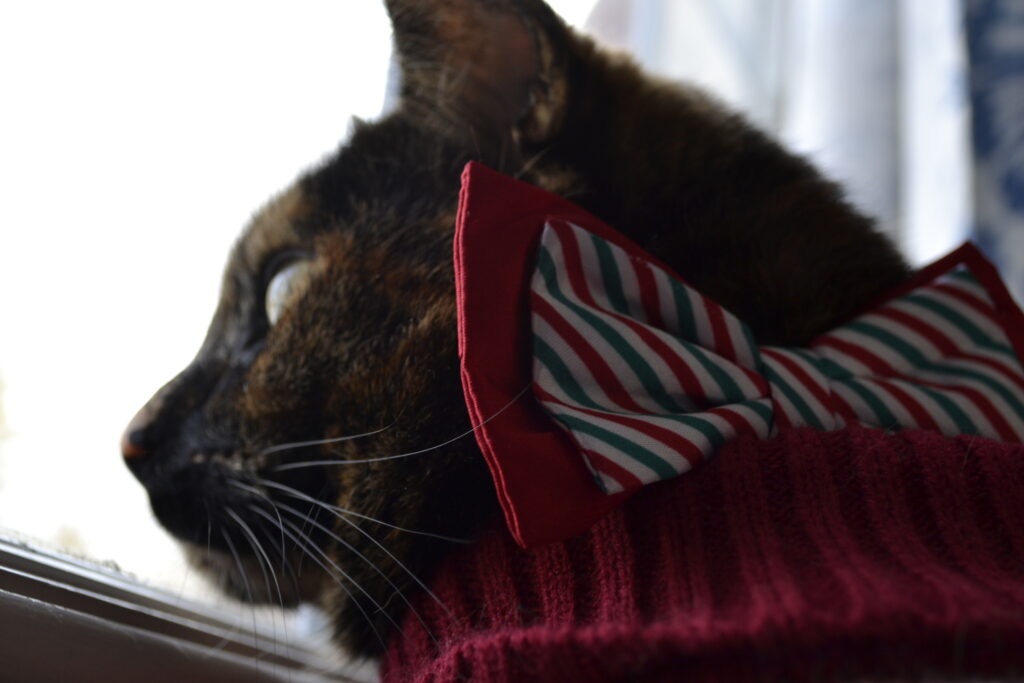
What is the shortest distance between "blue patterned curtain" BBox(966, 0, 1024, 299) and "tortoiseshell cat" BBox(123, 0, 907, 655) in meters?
0.41

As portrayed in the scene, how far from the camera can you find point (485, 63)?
1.73 ft

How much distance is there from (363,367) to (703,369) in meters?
0.20

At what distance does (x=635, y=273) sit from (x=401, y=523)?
0.20m

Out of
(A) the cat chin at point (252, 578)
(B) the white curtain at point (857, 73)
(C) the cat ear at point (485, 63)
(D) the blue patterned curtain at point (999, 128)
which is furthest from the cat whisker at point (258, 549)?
(D) the blue patterned curtain at point (999, 128)

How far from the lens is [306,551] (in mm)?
466

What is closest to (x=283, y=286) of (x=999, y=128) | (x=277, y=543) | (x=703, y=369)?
(x=277, y=543)

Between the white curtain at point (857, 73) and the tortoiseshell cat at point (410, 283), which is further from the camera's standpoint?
Result: the white curtain at point (857, 73)

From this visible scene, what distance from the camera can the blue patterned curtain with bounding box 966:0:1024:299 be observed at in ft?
2.82

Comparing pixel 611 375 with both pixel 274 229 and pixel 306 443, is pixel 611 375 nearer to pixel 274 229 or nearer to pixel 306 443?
pixel 306 443

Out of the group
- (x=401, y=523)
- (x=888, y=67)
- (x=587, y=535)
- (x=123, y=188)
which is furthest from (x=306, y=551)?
(x=888, y=67)

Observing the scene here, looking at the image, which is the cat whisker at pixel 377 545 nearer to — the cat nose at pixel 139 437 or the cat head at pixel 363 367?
the cat head at pixel 363 367

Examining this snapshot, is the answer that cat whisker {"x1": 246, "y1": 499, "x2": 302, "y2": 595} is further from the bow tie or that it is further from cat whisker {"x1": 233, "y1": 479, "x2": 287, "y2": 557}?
the bow tie

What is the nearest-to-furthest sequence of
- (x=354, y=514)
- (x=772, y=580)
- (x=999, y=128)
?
(x=772, y=580) < (x=354, y=514) < (x=999, y=128)

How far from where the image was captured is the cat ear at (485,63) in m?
0.50
